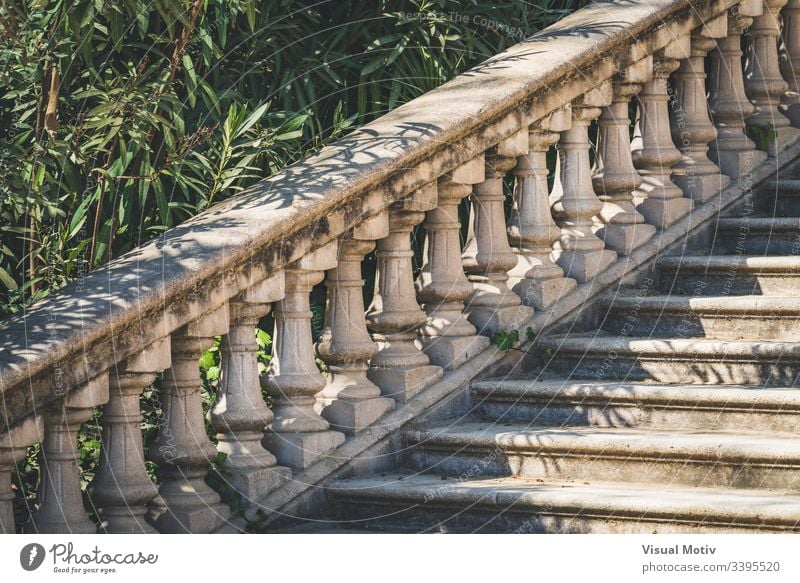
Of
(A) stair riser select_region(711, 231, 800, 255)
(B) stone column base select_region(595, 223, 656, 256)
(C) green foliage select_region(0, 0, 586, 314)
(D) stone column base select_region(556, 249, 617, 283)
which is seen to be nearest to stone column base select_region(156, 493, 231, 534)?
(C) green foliage select_region(0, 0, 586, 314)

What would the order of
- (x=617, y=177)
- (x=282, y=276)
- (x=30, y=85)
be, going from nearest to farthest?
(x=282, y=276), (x=30, y=85), (x=617, y=177)

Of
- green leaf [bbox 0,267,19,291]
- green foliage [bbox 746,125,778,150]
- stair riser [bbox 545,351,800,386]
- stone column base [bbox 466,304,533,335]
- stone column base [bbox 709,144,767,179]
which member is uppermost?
green foliage [bbox 746,125,778,150]

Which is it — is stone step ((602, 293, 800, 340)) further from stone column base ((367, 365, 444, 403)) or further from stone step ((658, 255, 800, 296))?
stone column base ((367, 365, 444, 403))

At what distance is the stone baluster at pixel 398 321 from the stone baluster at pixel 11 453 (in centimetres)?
152

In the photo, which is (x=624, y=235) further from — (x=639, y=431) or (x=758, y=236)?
(x=639, y=431)

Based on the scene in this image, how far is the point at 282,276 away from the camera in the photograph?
4.61 metres

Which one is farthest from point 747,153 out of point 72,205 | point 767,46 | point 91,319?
point 91,319

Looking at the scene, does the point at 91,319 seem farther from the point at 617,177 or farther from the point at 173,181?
the point at 617,177

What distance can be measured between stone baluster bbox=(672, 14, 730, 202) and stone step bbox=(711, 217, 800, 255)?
0.18 meters

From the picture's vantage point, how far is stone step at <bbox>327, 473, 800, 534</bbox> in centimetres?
418

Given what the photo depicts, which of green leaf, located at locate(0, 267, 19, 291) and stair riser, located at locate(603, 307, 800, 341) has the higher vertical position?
green leaf, located at locate(0, 267, 19, 291)

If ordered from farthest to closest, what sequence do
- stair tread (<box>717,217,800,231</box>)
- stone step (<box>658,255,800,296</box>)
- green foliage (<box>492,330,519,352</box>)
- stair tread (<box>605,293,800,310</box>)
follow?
stair tread (<box>717,217,800,231</box>)
stone step (<box>658,255,800,296</box>)
green foliage (<box>492,330,519,352</box>)
stair tread (<box>605,293,800,310</box>)

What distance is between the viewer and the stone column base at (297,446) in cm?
479
